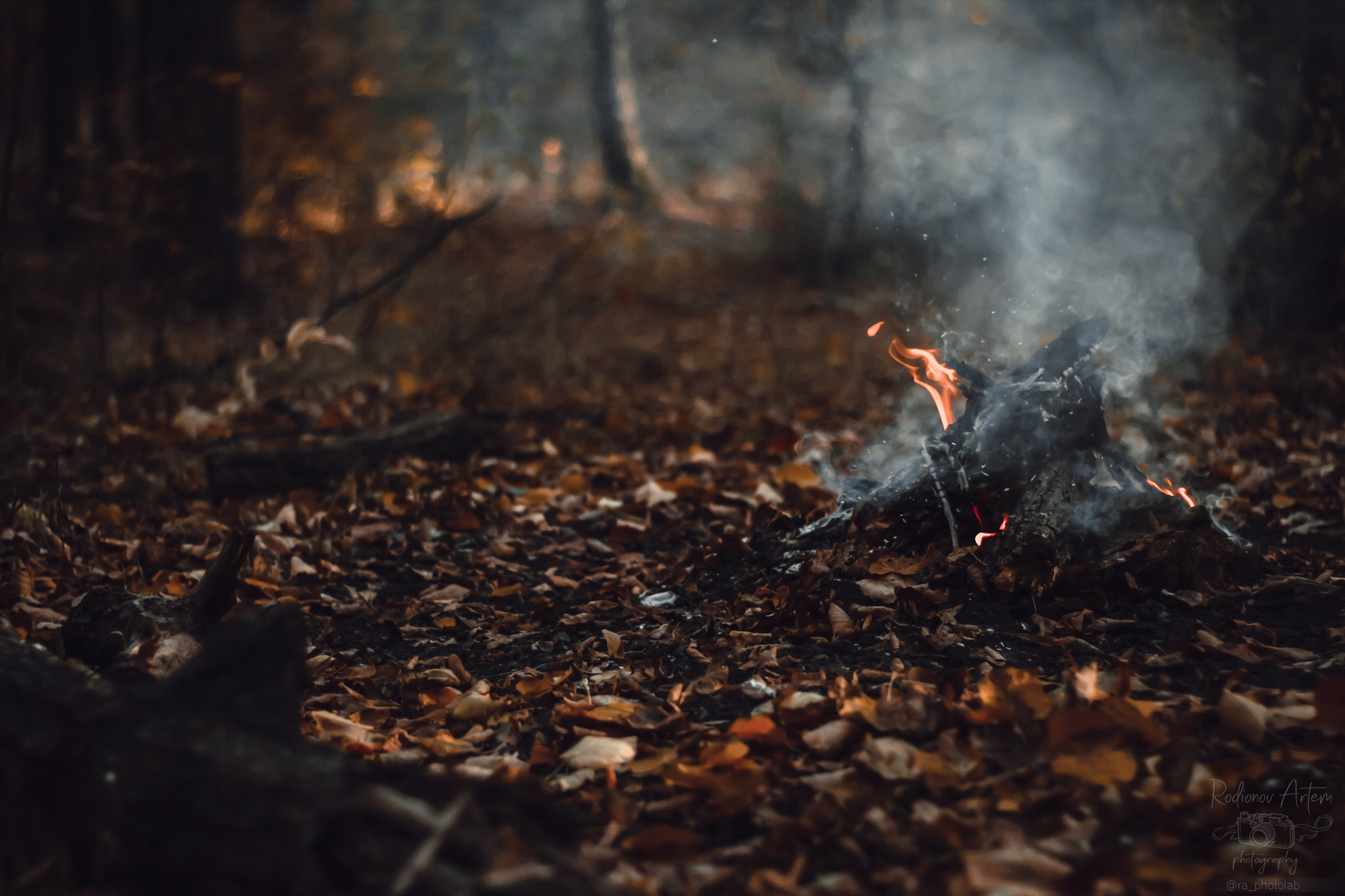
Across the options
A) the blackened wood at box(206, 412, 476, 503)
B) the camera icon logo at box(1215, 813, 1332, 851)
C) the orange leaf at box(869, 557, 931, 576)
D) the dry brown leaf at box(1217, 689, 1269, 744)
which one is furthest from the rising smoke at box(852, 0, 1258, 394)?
the camera icon logo at box(1215, 813, 1332, 851)

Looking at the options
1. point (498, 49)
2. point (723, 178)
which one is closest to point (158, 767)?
point (498, 49)

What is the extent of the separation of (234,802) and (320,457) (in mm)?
3526

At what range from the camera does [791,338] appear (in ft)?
27.6

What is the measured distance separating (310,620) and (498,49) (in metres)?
13.1

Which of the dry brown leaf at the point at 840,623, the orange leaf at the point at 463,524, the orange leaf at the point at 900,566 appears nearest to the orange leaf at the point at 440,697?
the dry brown leaf at the point at 840,623

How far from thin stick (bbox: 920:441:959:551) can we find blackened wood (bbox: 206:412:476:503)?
9.44 ft

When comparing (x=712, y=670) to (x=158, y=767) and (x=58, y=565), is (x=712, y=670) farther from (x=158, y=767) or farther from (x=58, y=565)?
(x=58, y=565)

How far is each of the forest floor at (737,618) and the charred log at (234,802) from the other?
27 cm

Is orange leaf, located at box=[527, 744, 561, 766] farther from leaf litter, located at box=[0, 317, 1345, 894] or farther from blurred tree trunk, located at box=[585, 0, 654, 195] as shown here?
blurred tree trunk, located at box=[585, 0, 654, 195]

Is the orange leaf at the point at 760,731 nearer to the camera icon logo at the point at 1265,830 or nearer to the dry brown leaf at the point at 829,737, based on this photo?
the dry brown leaf at the point at 829,737

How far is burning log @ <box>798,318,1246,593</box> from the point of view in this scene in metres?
3.24

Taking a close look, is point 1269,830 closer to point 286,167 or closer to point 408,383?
point 408,383

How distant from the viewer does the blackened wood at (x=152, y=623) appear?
2877 mm

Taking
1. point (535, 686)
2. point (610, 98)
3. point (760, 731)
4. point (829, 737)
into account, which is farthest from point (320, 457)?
point (610, 98)
